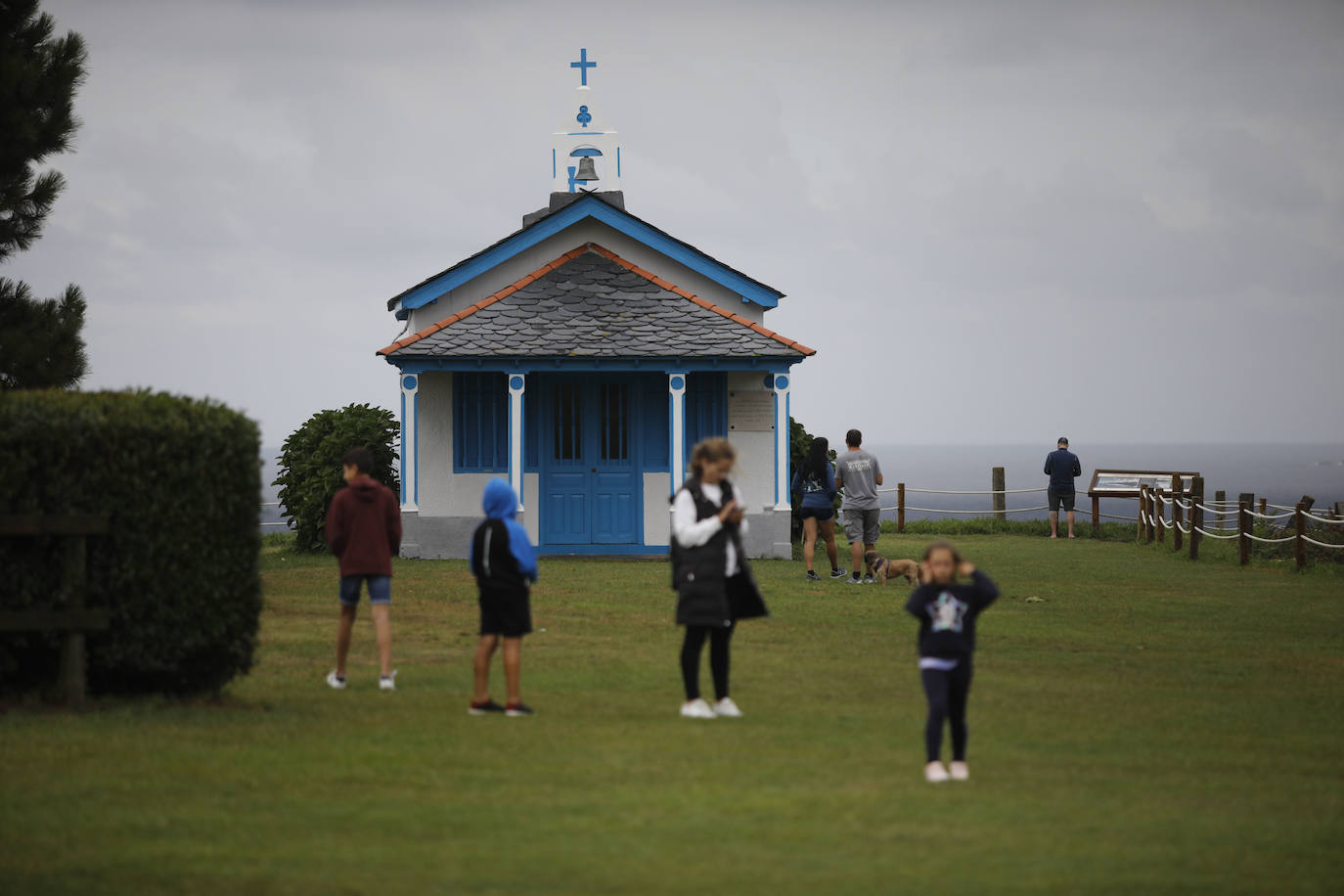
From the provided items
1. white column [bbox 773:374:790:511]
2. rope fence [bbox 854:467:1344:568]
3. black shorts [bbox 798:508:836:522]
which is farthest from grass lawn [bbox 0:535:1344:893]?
white column [bbox 773:374:790:511]

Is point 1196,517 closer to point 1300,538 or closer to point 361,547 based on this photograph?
point 1300,538

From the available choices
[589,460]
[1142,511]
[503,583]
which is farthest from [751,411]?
[503,583]

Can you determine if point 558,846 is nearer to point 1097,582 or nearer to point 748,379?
point 1097,582

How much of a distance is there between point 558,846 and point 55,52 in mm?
14522

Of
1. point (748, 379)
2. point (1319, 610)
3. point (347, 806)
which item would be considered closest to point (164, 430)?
point (347, 806)

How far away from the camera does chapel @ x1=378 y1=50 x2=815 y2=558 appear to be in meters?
21.7

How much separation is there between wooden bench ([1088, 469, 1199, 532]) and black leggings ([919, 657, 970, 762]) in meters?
23.0

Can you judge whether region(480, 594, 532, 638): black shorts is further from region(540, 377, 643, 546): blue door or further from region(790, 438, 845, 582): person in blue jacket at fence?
region(540, 377, 643, 546): blue door

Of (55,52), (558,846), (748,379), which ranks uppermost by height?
(55,52)

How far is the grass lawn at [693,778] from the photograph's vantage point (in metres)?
6.18

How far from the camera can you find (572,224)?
2384 centimetres

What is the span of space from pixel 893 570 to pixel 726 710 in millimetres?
9131

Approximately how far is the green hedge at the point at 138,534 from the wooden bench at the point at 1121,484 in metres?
23.2

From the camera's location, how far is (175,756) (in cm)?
810
